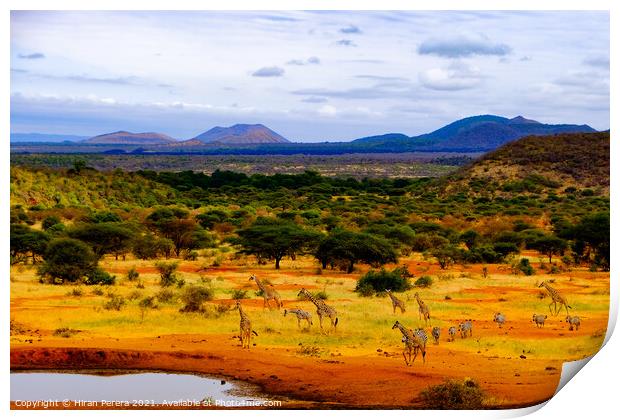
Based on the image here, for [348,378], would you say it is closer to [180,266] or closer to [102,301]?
[102,301]

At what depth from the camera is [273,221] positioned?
3803 centimetres

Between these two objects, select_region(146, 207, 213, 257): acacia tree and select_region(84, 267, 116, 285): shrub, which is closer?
select_region(84, 267, 116, 285): shrub

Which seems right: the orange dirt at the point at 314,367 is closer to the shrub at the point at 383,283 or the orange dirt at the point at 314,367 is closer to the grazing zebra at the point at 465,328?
the grazing zebra at the point at 465,328

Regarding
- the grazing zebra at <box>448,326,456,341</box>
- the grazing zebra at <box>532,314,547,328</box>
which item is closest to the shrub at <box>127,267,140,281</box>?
the grazing zebra at <box>448,326,456,341</box>

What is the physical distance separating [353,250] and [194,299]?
33.0ft

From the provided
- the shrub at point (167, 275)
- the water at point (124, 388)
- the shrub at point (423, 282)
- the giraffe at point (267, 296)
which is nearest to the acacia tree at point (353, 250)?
the shrub at point (423, 282)

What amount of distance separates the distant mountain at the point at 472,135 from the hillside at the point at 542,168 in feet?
8.80

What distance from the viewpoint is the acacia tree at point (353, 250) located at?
3053cm

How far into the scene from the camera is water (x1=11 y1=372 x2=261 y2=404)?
15.5 meters

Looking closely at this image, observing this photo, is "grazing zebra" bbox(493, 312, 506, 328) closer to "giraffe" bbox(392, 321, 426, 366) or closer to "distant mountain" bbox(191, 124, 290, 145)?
"giraffe" bbox(392, 321, 426, 366)

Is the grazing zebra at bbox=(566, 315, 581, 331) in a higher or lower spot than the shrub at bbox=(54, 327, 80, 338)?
higher

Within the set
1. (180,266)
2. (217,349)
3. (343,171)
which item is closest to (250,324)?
(217,349)

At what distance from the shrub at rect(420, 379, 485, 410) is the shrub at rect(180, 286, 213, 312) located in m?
7.92

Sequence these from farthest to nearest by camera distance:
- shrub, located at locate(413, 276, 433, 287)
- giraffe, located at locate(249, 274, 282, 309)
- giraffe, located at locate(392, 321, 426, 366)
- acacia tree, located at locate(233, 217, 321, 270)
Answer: acacia tree, located at locate(233, 217, 321, 270), shrub, located at locate(413, 276, 433, 287), giraffe, located at locate(249, 274, 282, 309), giraffe, located at locate(392, 321, 426, 366)
